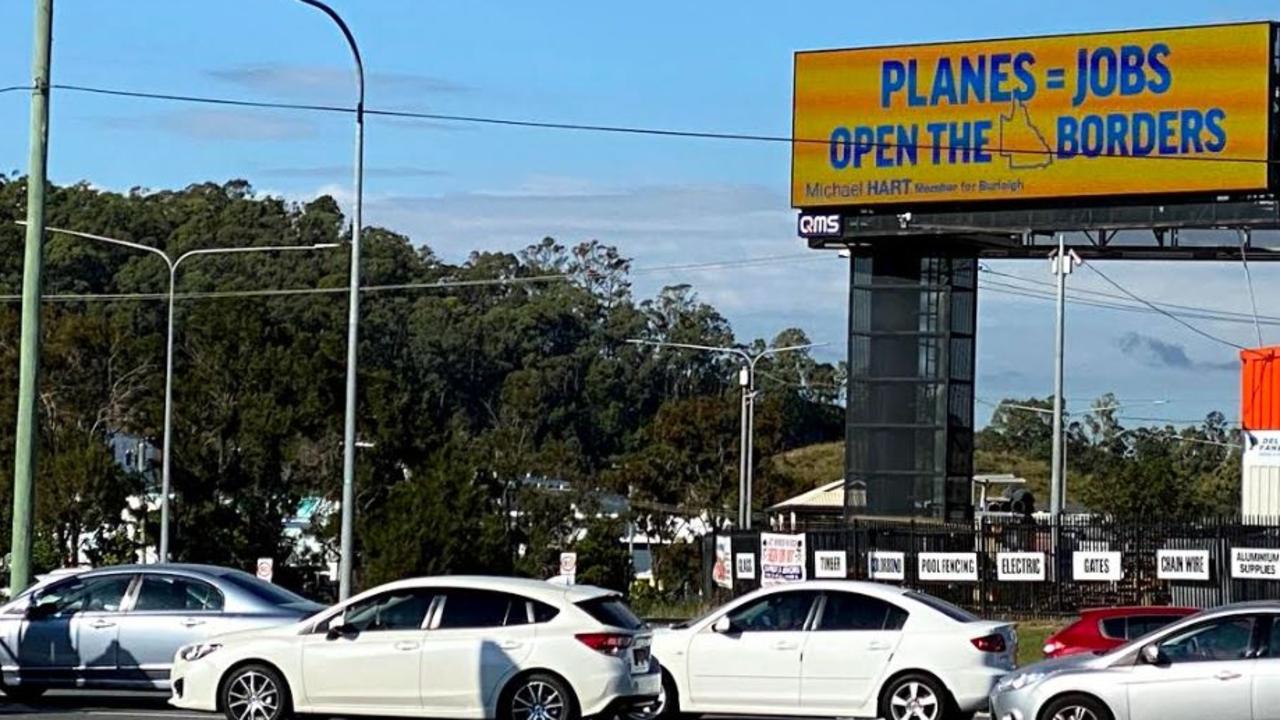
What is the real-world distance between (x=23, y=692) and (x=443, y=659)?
5967mm

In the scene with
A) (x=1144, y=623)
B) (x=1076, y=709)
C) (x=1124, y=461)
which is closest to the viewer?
(x=1076, y=709)

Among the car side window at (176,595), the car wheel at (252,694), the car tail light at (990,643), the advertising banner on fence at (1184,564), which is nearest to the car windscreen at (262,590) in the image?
the car side window at (176,595)

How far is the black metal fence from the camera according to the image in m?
42.1

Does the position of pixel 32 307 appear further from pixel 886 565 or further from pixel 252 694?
pixel 886 565

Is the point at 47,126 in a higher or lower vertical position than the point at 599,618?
higher

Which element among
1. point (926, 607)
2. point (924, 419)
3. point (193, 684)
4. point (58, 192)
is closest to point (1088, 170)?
point (924, 419)

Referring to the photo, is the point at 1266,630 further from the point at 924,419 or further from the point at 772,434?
the point at 772,434

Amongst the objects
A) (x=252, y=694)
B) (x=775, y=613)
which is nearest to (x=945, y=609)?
(x=775, y=613)

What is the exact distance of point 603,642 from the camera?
60.1 ft

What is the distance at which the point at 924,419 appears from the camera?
53094 millimetres

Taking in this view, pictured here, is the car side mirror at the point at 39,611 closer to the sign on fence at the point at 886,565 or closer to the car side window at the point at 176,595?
the car side window at the point at 176,595

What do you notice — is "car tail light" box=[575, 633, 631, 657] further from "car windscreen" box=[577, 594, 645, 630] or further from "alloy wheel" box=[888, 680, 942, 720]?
"alloy wheel" box=[888, 680, 942, 720]

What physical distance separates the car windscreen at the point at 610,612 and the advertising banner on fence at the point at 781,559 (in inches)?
889

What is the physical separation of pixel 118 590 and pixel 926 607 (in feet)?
27.2
